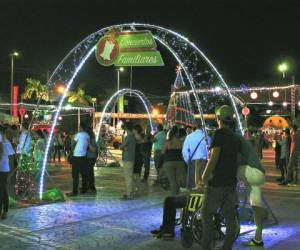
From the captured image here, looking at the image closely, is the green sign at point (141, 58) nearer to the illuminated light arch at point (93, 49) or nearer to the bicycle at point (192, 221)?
the illuminated light arch at point (93, 49)

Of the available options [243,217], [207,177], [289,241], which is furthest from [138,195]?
[207,177]

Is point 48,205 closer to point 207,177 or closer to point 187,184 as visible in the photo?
point 187,184

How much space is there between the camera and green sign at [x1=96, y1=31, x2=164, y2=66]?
1258cm

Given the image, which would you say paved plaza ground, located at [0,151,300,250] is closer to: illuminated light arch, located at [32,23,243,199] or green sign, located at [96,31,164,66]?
illuminated light arch, located at [32,23,243,199]

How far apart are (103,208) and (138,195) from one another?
211cm

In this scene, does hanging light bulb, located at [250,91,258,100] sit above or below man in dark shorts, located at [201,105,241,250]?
above

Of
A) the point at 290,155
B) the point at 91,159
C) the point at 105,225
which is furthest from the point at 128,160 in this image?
the point at 290,155

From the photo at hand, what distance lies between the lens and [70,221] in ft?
31.3

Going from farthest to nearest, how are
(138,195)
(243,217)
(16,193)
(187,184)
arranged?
(138,195), (16,193), (187,184), (243,217)

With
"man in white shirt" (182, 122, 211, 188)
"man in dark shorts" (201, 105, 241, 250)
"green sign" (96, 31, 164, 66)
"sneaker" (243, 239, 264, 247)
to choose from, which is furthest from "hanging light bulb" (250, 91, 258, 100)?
"man in dark shorts" (201, 105, 241, 250)

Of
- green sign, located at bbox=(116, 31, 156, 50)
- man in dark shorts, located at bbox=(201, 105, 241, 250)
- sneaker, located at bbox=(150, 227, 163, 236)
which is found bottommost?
sneaker, located at bbox=(150, 227, 163, 236)

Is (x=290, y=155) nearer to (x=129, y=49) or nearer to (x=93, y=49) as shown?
(x=129, y=49)

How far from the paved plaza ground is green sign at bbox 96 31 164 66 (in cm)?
326

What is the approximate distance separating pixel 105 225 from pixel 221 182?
3.33 m
